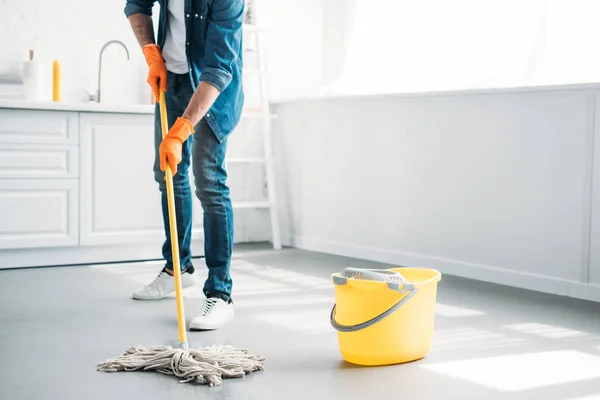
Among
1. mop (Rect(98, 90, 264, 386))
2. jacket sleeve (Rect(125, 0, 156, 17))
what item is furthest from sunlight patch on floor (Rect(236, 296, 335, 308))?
jacket sleeve (Rect(125, 0, 156, 17))

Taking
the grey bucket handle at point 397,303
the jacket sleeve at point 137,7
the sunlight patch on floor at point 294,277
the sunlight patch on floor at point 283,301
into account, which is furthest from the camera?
the sunlight patch on floor at point 294,277

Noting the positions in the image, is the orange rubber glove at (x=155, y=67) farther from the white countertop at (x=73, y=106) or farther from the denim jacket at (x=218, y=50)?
the white countertop at (x=73, y=106)

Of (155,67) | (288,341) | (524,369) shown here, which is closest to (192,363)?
(288,341)

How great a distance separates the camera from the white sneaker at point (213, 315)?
255 centimetres

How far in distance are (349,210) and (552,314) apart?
166 cm

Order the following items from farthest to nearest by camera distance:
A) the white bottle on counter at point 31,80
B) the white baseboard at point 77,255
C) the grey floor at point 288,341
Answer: the white bottle on counter at point 31,80
the white baseboard at point 77,255
the grey floor at point 288,341

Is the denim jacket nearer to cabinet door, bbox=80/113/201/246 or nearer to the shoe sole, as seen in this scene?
the shoe sole

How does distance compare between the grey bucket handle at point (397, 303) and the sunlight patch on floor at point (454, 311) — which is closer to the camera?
the grey bucket handle at point (397, 303)

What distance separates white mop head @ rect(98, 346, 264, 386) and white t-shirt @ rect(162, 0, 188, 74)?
0.98 m

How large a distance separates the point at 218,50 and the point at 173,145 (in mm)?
354

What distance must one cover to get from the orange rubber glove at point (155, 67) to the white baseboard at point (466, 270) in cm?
172

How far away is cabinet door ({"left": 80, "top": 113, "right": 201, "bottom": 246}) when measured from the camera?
13.0 ft

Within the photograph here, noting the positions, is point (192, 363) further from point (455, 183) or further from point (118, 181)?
point (118, 181)

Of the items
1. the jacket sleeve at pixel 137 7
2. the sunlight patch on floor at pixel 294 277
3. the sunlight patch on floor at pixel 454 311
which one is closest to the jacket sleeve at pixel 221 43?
the jacket sleeve at pixel 137 7
